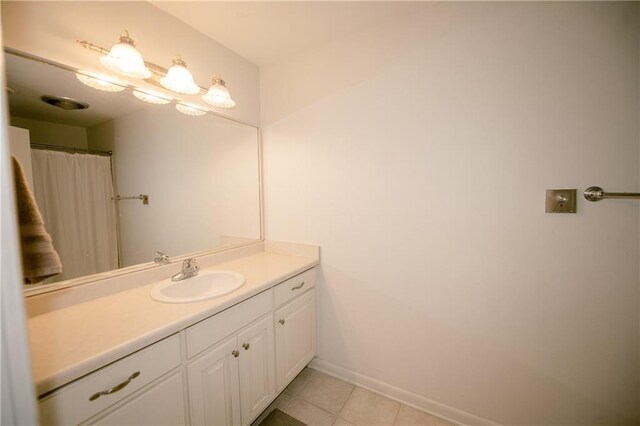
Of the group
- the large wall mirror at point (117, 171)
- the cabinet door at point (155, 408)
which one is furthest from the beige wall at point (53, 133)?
the cabinet door at point (155, 408)

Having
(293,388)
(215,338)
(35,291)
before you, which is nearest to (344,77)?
(215,338)

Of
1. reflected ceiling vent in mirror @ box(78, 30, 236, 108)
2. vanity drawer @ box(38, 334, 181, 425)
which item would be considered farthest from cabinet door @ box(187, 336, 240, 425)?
reflected ceiling vent in mirror @ box(78, 30, 236, 108)

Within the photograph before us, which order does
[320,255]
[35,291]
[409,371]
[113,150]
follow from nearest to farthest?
[35,291] < [113,150] < [409,371] < [320,255]

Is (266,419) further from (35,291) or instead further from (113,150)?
(113,150)

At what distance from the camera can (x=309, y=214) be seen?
175cm

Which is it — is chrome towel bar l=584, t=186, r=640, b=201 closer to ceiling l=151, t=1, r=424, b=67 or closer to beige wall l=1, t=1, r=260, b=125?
ceiling l=151, t=1, r=424, b=67

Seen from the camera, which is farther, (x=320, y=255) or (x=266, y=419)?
(x=320, y=255)

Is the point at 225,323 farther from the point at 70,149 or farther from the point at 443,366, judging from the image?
the point at 443,366

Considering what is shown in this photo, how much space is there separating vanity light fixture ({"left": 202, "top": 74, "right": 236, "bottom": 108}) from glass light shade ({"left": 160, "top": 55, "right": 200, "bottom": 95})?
156 millimetres

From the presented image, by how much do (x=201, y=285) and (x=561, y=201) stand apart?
1.86 m

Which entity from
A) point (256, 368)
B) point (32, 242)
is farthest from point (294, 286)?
point (32, 242)

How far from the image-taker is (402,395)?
150 cm

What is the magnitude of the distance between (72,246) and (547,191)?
2152 millimetres

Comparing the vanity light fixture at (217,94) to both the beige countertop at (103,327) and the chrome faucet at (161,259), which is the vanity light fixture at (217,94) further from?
the beige countertop at (103,327)
